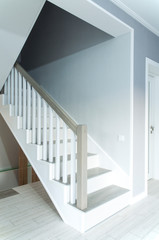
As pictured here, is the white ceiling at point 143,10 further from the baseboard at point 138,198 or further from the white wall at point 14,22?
the baseboard at point 138,198

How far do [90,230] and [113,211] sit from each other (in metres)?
0.47

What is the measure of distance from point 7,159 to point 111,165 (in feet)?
11.3

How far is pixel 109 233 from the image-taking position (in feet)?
6.76

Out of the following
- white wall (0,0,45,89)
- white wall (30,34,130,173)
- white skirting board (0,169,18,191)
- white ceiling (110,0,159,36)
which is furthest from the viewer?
white skirting board (0,169,18,191)

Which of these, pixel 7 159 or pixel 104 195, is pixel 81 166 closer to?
pixel 104 195

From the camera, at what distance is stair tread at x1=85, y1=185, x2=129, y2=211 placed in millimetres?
2295

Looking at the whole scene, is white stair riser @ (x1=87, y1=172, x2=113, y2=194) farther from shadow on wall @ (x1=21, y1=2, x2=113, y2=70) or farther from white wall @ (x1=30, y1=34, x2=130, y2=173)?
shadow on wall @ (x1=21, y1=2, x2=113, y2=70)

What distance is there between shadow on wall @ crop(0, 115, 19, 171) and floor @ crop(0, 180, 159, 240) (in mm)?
2504

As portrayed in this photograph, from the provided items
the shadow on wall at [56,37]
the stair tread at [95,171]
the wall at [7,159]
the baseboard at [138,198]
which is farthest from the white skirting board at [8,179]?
the baseboard at [138,198]

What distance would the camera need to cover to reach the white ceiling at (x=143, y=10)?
2490mm

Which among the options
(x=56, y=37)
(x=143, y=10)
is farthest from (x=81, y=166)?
(x=56, y=37)

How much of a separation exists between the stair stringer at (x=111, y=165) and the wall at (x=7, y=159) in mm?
2991

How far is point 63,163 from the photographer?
2.26m

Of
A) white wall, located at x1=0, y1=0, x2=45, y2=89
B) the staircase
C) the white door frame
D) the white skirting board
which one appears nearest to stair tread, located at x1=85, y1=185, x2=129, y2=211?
the staircase
